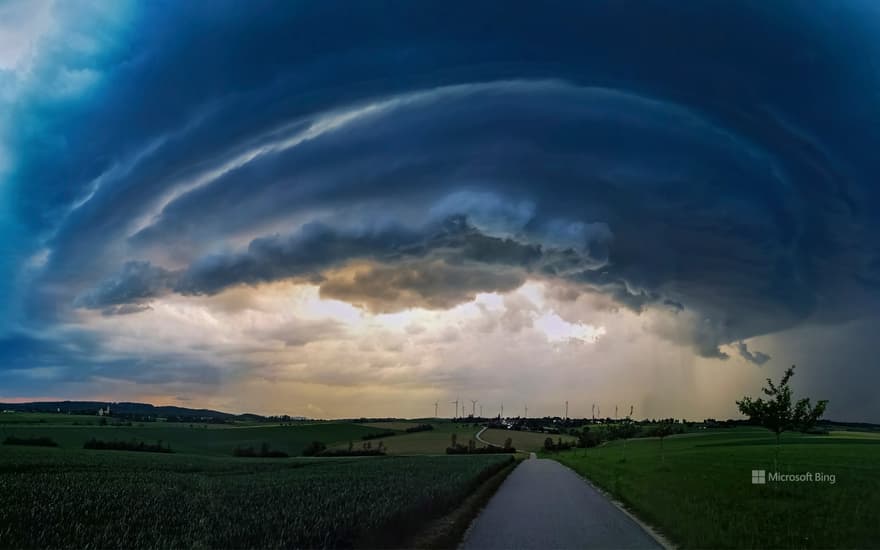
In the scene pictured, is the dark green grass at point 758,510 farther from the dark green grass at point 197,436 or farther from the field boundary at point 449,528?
the dark green grass at point 197,436

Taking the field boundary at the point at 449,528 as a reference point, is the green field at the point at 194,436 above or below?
below

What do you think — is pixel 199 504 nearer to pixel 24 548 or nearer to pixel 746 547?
pixel 24 548

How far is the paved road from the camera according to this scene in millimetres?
16344

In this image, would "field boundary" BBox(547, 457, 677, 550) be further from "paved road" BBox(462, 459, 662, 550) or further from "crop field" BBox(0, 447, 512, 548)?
"crop field" BBox(0, 447, 512, 548)

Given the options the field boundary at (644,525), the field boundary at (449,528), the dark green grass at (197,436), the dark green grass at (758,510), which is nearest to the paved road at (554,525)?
the field boundary at (644,525)

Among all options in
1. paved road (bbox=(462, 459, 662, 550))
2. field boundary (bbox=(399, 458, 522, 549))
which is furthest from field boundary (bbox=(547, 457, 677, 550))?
field boundary (bbox=(399, 458, 522, 549))

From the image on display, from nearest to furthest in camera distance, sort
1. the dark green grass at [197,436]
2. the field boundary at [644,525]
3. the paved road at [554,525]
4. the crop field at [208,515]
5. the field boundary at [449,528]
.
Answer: the crop field at [208,515] < the field boundary at [449,528] < the paved road at [554,525] < the field boundary at [644,525] < the dark green grass at [197,436]

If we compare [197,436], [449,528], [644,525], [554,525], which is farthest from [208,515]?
[197,436]

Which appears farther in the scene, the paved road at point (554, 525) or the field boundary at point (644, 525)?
the field boundary at point (644, 525)

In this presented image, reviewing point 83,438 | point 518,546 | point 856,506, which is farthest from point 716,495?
point 83,438

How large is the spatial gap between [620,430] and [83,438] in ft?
340

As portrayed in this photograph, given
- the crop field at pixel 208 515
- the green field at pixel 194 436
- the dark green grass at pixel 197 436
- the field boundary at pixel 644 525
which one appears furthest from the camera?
the green field at pixel 194 436

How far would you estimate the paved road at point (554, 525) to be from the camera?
16.3 m

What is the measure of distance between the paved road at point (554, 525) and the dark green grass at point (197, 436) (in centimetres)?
8595
